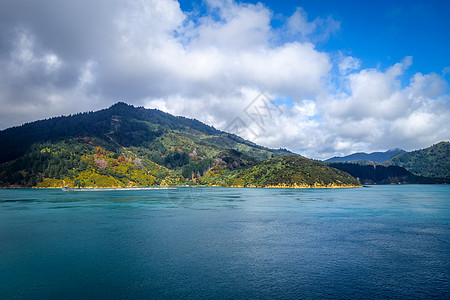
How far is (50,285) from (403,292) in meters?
35.0

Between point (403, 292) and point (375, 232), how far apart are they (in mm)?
31913

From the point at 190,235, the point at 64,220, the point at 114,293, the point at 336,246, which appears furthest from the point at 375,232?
the point at 64,220

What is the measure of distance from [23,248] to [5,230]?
19.5 m

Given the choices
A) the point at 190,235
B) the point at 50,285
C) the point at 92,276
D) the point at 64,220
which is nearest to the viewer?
the point at 50,285

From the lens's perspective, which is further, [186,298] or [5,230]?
[5,230]

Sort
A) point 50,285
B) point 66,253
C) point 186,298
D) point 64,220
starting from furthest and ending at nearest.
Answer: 1. point 64,220
2. point 66,253
3. point 50,285
4. point 186,298

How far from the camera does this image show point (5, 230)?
56625mm

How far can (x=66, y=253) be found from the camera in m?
40.4

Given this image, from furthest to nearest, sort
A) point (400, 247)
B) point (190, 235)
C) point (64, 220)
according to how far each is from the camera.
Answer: point (64, 220) → point (190, 235) → point (400, 247)

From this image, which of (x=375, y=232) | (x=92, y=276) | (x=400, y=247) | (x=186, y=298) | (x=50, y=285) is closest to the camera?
(x=186, y=298)

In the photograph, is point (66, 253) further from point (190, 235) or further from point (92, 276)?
point (190, 235)

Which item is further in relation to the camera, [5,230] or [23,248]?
[5,230]

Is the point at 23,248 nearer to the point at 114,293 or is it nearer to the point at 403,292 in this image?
the point at 114,293

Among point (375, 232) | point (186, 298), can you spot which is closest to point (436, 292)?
point (186, 298)
